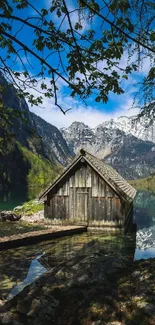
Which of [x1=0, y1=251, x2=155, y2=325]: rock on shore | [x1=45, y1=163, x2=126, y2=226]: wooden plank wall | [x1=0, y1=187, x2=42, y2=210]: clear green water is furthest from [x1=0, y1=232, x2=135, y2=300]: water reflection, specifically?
[x1=0, y1=187, x2=42, y2=210]: clear green water

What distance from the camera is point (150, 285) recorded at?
6.36m

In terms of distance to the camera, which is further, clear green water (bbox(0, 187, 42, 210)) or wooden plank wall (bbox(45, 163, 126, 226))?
clear green water (bbox(0, 187, 42, 210))

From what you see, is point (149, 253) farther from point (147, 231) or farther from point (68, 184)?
point (147, 231)

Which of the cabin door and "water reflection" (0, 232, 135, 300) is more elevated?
the cabin door

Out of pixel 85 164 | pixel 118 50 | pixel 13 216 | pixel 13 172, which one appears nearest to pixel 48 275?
pixel 118 50

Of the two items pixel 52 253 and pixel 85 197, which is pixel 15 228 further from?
pixel 52 253

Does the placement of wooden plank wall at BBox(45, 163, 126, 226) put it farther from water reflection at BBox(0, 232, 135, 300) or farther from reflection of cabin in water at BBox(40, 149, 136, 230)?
water reflection at BBox(0, 232, 135, 300)

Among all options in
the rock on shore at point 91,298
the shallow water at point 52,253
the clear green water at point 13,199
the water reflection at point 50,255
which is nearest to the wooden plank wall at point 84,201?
the shallow water at point 52,253

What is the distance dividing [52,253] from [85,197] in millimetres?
7395

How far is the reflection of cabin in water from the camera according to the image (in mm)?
22375

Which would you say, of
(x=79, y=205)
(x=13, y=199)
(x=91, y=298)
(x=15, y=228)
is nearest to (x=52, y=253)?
(x=79, y=205)

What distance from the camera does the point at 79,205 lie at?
77.0 feet

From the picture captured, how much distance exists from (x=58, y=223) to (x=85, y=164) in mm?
5328

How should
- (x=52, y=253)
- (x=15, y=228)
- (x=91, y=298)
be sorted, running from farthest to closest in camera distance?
(x=15, y=228), (x=52, y=253), (x=91, y=298)
